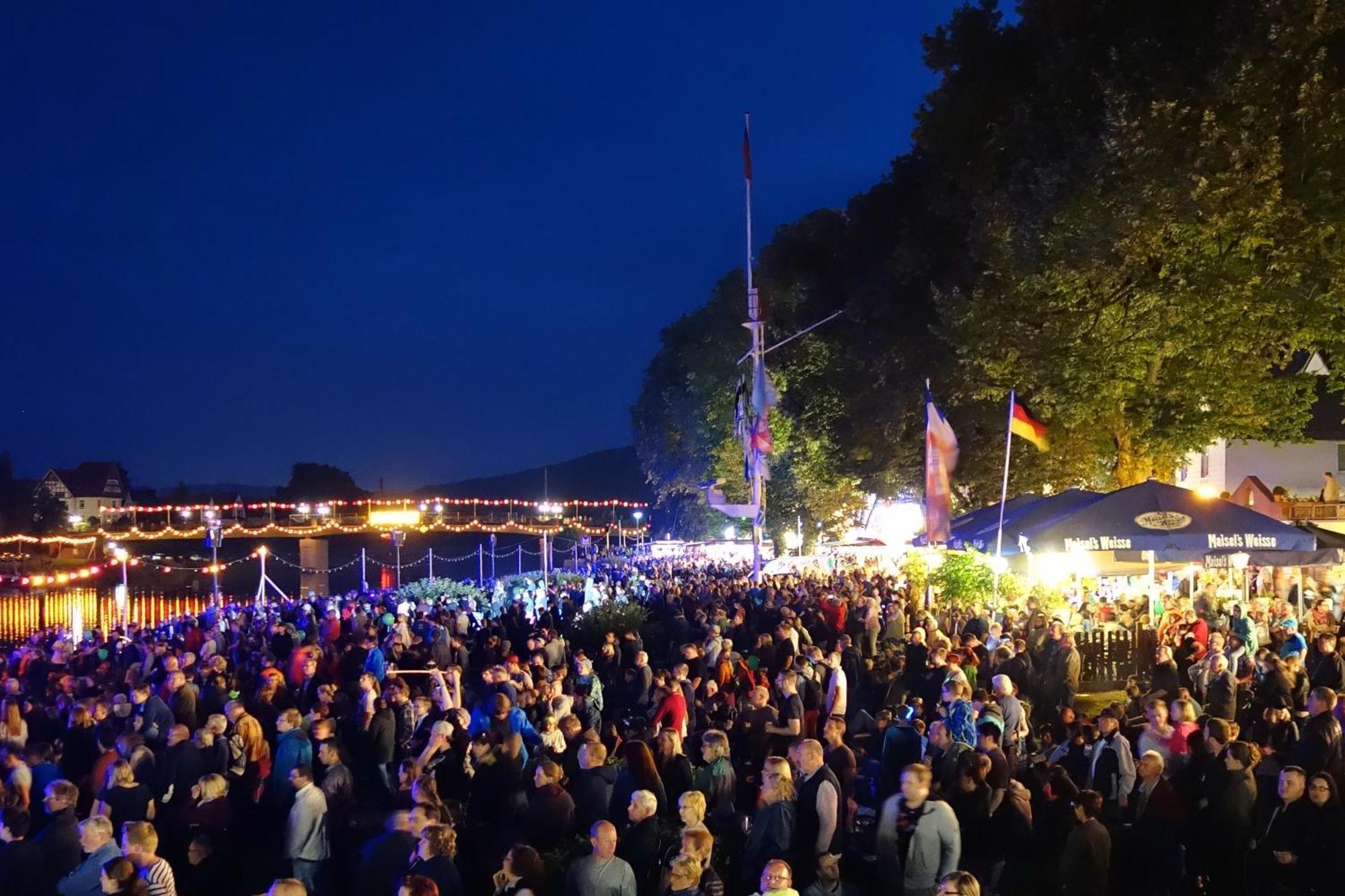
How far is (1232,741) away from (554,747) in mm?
5019

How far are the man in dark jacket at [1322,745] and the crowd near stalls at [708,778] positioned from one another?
0.02 metres

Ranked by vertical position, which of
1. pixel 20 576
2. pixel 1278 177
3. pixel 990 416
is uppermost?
pixel 1278 177

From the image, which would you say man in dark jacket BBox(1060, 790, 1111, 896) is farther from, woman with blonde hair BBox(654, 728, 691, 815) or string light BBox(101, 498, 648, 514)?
string light BBox(101, 498, 648, 514)

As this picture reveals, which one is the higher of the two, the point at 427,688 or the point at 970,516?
the point at 970,516

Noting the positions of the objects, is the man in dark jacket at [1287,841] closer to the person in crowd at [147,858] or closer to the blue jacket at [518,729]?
the blue jacket at [518,729]

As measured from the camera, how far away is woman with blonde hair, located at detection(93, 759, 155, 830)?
8.05 metres

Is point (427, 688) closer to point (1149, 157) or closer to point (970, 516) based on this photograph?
point (970, 516)

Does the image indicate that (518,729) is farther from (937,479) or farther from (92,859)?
(937,479)

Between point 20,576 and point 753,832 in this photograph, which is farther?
point 20,576

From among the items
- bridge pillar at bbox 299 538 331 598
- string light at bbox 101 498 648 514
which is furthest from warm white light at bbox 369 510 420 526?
bridge pillar at bbox 299 538 331 598

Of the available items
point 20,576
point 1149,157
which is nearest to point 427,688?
point 1149,157

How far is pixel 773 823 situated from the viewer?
6.93m

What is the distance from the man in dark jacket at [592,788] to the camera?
799 cm

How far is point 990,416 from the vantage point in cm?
2641
